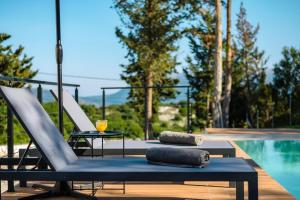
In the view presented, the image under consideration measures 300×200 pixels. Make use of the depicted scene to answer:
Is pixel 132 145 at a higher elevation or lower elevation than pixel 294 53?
lower

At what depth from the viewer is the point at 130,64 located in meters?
19.2

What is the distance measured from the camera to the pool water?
5879 mm

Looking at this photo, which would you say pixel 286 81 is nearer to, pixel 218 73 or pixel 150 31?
pixel 150 31

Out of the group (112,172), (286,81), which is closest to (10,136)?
(112,172)

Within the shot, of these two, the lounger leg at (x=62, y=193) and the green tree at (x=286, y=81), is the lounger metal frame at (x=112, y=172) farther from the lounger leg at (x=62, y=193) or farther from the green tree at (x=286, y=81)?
the green tree at (x=286, y=81)

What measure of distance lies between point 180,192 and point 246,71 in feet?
71.0

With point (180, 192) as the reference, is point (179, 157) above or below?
above

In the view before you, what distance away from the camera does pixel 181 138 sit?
4.54 metres

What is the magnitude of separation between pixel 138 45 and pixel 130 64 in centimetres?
127

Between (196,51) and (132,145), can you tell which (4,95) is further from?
(196,51)

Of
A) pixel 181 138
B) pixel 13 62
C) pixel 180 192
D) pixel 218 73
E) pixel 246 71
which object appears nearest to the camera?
pixel 180 192

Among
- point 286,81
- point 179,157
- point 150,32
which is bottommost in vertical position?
point 179,157

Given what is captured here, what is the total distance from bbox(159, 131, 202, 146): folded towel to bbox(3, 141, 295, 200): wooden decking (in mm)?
388

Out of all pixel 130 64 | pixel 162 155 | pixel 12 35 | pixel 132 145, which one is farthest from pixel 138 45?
pixel 162 155
